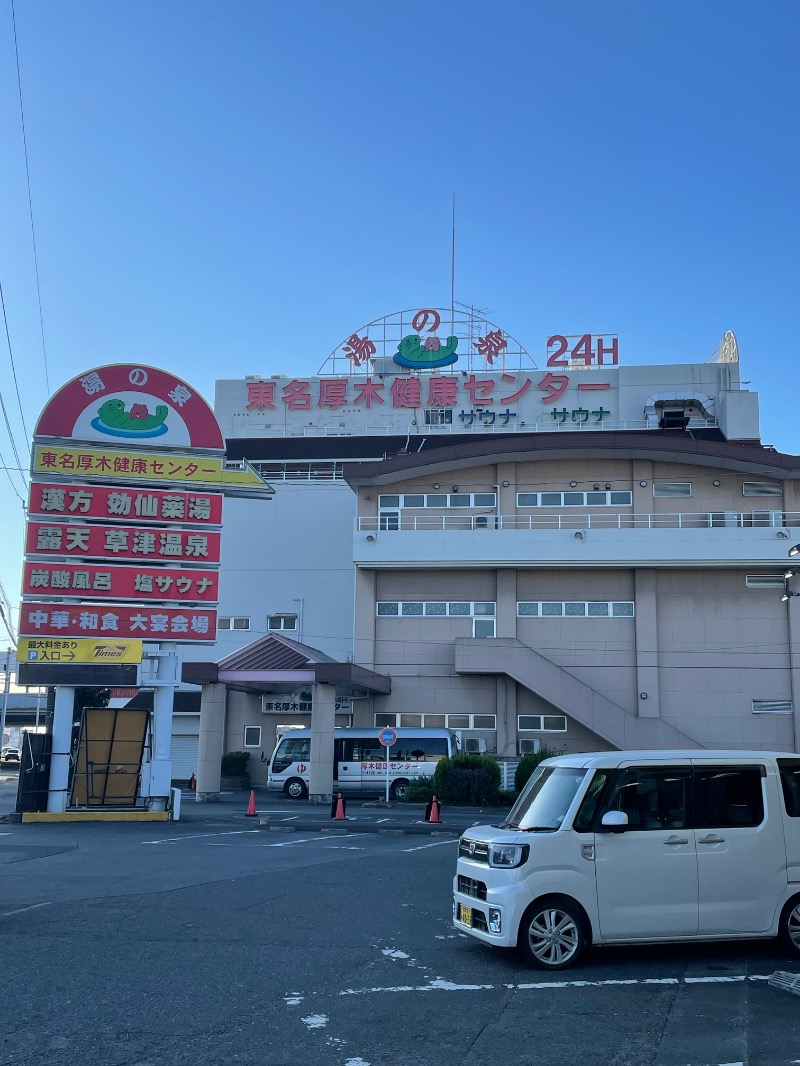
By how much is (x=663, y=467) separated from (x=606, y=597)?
17.9ft

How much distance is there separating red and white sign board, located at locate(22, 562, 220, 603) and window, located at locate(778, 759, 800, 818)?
18.0 meters

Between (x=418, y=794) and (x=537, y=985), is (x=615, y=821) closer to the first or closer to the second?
(x=537, y=985)

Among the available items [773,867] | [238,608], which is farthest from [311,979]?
[238,608]

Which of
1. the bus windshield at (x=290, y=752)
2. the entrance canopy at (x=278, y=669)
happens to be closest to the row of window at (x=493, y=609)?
the entrance canopy at (x=278, y=669)

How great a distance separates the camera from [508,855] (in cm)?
841

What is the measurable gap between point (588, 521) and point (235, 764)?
54.9ft

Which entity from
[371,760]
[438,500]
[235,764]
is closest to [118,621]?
[371,760]

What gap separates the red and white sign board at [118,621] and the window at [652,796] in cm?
1765

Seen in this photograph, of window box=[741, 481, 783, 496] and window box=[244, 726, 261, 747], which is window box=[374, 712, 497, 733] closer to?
window box=[244, 726, 261, 747]

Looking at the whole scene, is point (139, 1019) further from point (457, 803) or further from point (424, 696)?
point (424, 696)

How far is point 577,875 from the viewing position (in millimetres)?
8305

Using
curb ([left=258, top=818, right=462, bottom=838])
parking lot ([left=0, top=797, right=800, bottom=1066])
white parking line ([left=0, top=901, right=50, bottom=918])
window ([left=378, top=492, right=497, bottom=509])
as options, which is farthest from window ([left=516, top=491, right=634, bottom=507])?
white parking line ([left=0, top=901, right=50, bottom=918])

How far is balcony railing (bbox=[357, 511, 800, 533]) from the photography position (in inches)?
1406

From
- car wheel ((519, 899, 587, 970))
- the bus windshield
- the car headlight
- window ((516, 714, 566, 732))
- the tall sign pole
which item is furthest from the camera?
window ((516, 714, 566, 732))
